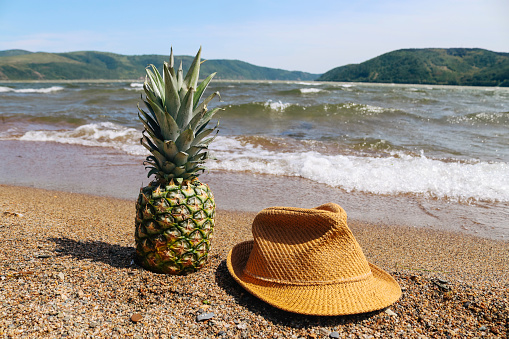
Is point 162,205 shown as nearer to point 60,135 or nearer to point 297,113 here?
point 60,135

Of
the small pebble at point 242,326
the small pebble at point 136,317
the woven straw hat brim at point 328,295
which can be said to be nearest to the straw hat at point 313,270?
the woven straw hat brim at point 328,295

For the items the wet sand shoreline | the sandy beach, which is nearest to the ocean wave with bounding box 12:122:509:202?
the wet sand shoreline

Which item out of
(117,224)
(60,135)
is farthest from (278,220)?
(60,135)

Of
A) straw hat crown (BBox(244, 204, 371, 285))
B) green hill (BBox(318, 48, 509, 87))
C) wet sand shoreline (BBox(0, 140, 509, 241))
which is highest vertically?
green hill (BBox(318, 48, 509, 87))

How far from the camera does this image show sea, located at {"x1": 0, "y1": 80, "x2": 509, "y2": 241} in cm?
618

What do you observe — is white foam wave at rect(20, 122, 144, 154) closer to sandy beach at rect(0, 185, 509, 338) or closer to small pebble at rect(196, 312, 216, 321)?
sandy beach at rect(0, 185, 509, 338)

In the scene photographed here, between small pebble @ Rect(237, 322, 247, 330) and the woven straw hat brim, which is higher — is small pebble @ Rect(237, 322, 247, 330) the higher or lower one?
the lower one

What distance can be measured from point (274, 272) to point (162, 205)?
104cm

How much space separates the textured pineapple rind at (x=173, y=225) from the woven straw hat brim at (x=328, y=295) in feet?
1.43

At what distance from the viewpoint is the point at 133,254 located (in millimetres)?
3365

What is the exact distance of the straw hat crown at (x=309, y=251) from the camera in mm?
2613

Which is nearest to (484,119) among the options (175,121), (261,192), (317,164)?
(317,164)

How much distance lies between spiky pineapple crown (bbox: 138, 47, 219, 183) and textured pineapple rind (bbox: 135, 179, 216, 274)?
157 mm

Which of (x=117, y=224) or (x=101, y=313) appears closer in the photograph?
(x=101, y=313)
